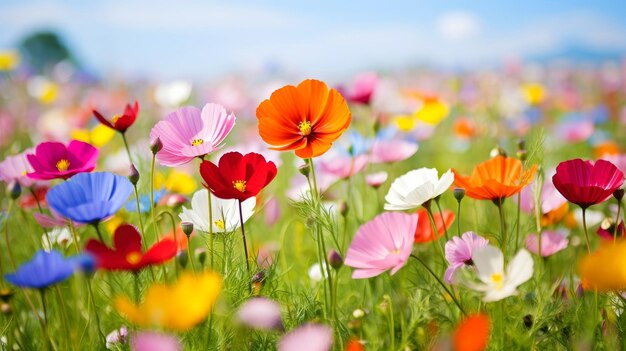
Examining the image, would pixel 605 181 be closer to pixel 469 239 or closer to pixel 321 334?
pixel 469 239

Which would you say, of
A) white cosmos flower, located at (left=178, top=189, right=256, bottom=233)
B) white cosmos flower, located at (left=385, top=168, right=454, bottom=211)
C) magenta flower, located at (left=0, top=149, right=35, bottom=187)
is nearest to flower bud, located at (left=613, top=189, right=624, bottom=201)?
white cosmos flower, located at (left=385, top=168, right=454, bottom=211)

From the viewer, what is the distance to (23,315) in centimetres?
97

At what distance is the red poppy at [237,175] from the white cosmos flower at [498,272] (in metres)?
0.26

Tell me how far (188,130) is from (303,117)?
0.52ft

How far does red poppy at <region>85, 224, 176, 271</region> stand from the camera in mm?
586

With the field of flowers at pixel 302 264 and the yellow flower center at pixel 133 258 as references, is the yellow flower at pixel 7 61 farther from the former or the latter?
the yellow flower center at pixel 133 258

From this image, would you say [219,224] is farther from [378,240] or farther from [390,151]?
[390,151]

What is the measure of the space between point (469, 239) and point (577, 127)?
145 centimetres

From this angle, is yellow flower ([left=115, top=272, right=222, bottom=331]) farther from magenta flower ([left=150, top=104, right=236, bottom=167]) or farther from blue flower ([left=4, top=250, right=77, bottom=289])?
magenta flower ([left=150, top=104, right=236, bottom=167])

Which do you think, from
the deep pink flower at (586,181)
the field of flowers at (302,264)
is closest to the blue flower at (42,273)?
the field of flowers at (302,264)

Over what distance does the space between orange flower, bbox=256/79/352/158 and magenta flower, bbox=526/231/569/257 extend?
367 millimetres

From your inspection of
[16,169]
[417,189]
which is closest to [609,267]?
[417,189]

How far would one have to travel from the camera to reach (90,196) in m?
0.67

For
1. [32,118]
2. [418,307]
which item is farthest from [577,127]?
[32,118]
